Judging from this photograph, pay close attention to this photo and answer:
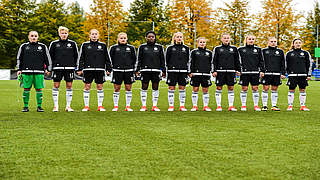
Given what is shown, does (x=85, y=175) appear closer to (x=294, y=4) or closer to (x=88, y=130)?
(x=88, y=130)

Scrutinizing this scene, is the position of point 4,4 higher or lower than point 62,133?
higher

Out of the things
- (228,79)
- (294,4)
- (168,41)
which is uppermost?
(294,4)

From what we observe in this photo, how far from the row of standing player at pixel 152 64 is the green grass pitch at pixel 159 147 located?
4.30ft

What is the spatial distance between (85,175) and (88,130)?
289 centimetres

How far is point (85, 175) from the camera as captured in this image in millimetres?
4180

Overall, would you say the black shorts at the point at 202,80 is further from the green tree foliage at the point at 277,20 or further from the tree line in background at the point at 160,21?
the green tree foliage at the point at 277,20

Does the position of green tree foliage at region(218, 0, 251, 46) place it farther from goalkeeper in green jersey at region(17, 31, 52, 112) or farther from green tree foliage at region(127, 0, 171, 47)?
goalkeeper in green jersey at region(17, 31, 52, 112)

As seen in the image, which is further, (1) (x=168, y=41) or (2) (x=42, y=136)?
(1) (x=168, y=41)

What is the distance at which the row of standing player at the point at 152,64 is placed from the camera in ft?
32.6

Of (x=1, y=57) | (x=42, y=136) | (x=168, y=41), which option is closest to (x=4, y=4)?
(x=1, y=57)

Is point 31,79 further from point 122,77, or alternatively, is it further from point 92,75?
point 122,77

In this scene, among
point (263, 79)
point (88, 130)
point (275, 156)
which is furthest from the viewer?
point (263, 79)

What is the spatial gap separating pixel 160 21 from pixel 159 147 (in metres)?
50.7

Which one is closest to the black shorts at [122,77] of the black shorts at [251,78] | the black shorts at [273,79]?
the black shorts at [251,78]
